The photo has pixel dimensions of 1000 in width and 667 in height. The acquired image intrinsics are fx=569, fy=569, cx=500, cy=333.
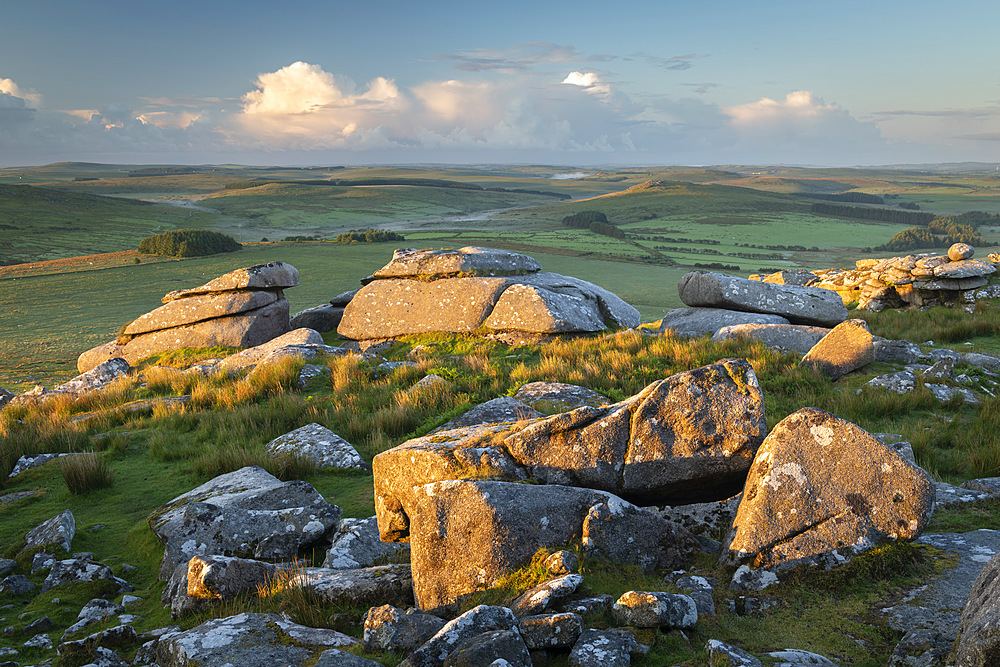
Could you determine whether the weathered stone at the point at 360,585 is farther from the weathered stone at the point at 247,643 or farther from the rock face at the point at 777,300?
the rock face at the point at 777,300

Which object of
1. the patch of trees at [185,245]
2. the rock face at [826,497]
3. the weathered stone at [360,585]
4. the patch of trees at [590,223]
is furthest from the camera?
the patch of trees at [590,223]

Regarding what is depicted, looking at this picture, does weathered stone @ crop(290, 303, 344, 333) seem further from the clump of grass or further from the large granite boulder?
the large granite boulder

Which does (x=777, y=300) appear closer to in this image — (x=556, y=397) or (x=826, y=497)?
(x=556, y=397)

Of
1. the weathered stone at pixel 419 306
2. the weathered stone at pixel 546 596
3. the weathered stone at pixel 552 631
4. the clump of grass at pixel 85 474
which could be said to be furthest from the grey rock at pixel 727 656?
the weathered stone at pixel 419 306

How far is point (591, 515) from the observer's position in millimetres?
4934

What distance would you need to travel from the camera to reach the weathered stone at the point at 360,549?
568cm

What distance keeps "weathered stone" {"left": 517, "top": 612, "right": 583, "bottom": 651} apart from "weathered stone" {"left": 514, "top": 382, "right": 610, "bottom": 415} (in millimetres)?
5886

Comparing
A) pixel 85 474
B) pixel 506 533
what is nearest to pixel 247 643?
pixel 506 533

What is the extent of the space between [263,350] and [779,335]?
50.4 ft

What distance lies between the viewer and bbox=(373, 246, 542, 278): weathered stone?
20.6m

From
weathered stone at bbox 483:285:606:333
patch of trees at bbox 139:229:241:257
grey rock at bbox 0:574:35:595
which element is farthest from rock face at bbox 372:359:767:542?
patch of trees at bbox 139:229:241:257

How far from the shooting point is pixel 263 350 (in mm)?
17703

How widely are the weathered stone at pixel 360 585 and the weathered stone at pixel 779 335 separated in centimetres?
1264

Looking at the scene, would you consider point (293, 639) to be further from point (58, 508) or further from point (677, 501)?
point (58, 508)
